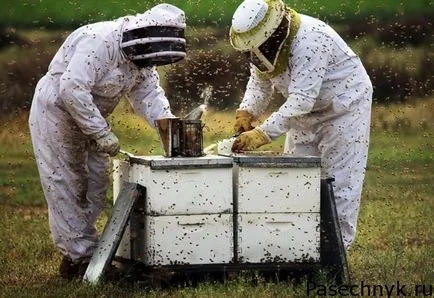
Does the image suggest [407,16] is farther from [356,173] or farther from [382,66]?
[356,173]

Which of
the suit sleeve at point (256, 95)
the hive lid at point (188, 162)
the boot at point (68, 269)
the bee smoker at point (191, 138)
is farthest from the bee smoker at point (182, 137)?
the boot at point (68, 269)

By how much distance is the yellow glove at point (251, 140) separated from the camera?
25.0 ft

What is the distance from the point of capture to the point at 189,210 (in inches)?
287

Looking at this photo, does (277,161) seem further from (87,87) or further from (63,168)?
(63,168)

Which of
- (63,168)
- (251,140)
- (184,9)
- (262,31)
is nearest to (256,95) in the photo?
(251,140)

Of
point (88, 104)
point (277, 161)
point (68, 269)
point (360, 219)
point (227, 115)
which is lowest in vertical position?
point (227, 115)

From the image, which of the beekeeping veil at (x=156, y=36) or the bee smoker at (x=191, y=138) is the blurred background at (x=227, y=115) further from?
the beekeeping veil at (x=156, y=36)

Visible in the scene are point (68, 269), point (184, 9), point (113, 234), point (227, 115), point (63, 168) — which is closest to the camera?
point (113, 234)

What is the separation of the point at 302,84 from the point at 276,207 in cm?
76

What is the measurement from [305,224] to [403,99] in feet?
35.2

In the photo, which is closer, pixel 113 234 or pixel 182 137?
pixel 113 234

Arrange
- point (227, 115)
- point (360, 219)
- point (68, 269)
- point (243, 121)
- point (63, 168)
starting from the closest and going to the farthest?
1. point (63, 168)
2. point (68, 269)
3. point (243, 121)
4. point (360, 219)
5. point (227, 115)

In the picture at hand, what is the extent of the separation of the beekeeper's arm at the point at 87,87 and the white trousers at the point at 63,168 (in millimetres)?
182

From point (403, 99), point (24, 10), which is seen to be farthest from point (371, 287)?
point (24, 10)
